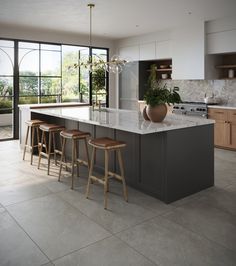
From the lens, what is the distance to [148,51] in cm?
797

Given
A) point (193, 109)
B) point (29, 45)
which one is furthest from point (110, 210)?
point (29, 45)

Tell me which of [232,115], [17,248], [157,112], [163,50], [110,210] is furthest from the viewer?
[163,50]

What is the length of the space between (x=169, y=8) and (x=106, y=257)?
4550 mm

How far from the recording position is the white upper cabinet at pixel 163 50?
24.4 ft

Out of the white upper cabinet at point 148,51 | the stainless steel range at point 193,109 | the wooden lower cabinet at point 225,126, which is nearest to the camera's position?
the wooden lower cabinet at point 225,126

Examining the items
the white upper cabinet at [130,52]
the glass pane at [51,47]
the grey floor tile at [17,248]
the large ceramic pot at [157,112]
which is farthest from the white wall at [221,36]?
the grey floor tile at [17,248]

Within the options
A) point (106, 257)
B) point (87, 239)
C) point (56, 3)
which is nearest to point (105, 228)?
point (87, 239)

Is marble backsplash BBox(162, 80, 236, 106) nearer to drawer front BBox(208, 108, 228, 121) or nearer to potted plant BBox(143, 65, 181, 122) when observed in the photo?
drawer front BBox(208, 108, 228, 121)

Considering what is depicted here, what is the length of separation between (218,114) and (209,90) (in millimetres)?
1029

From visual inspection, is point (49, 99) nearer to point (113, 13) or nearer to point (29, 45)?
point (29, 45)

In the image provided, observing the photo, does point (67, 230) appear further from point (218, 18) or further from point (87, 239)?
point (218, 18)

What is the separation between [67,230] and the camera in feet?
9.01

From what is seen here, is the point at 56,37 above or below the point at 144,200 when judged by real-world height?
above

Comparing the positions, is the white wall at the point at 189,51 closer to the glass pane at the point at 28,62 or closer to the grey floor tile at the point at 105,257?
the glass pane at the point at 28,62
